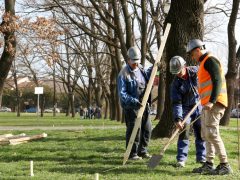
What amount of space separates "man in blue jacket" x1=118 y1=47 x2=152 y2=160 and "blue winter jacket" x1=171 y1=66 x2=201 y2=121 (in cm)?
68

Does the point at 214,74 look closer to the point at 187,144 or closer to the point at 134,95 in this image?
the point at 187,144

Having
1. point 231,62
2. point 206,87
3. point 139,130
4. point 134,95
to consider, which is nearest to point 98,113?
point 231,62

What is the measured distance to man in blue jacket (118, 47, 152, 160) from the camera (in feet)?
27.7

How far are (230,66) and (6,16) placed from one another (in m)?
13.0

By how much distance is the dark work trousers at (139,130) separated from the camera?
8.70 metres

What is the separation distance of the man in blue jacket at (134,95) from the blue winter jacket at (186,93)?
68 centimetres

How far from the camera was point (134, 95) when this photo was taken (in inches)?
343

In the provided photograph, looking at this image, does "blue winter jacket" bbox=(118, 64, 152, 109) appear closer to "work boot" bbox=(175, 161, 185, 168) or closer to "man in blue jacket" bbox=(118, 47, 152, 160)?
"man in blue jacket" bbox=(118, 47, 152, 160)

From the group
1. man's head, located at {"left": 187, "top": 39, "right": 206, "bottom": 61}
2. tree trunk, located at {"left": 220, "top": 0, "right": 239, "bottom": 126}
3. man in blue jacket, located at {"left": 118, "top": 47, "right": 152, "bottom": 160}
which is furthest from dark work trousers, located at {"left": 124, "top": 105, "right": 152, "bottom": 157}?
tree trunk, located at {"left": 220, "top": 0, "right": 239, "bottom": 126}

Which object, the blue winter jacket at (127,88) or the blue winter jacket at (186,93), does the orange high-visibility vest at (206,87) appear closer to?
the blue winter jacket at (186,93)

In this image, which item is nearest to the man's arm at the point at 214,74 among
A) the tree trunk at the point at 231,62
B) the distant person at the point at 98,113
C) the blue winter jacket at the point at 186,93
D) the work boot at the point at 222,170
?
the blue winter jacket at the point at 186,93

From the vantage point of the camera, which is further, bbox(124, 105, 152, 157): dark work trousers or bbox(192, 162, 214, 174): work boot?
bbox(124, 105, 152, 157): dark work trousers

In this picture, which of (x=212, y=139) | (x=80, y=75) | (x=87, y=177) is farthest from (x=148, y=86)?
(x=80, y=75)

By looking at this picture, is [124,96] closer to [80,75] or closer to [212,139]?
[212,139]
